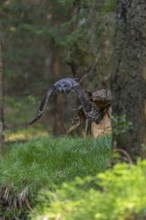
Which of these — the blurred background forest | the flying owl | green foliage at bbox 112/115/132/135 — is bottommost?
green foliage at bbox 112/115/132/135

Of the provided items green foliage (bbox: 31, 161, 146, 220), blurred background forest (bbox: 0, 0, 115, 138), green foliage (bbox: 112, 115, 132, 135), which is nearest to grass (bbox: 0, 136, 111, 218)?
blurred background forest (bbox: 0, 0, 115, 138)

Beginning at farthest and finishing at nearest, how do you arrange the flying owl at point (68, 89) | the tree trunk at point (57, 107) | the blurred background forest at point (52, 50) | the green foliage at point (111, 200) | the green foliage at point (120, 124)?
the tree trunk at point (57, 107)
the blurred background forest at point (52, 50)
the flying owl at point (68, 89)
the green foliage at point (120, 124)
the green foliage at point (111, 200)

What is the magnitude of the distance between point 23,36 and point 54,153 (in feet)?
35.8

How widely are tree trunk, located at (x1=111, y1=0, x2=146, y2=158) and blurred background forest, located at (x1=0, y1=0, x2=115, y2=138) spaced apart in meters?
4.53

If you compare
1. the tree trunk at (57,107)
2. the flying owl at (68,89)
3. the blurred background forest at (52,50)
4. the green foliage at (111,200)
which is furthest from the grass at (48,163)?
the tree trunk at (57,107)

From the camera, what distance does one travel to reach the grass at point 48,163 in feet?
26.1

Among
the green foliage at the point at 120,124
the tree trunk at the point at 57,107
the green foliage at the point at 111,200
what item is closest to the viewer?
the green foliage at the point at 111,200

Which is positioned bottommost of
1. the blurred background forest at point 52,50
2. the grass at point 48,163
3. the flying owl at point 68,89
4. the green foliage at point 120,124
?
the grass at point 48,163

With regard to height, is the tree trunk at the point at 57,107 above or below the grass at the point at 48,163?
above

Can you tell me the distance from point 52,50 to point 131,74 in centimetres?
1450

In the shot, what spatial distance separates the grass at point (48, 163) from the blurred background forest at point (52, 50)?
3.77 feet

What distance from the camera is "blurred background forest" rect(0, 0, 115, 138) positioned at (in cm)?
1358

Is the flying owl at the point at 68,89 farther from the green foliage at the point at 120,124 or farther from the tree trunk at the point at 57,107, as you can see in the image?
the tree trunk at the point at 57,107

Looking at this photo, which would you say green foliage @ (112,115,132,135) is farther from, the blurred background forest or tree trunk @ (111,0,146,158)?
the blurred background forest
